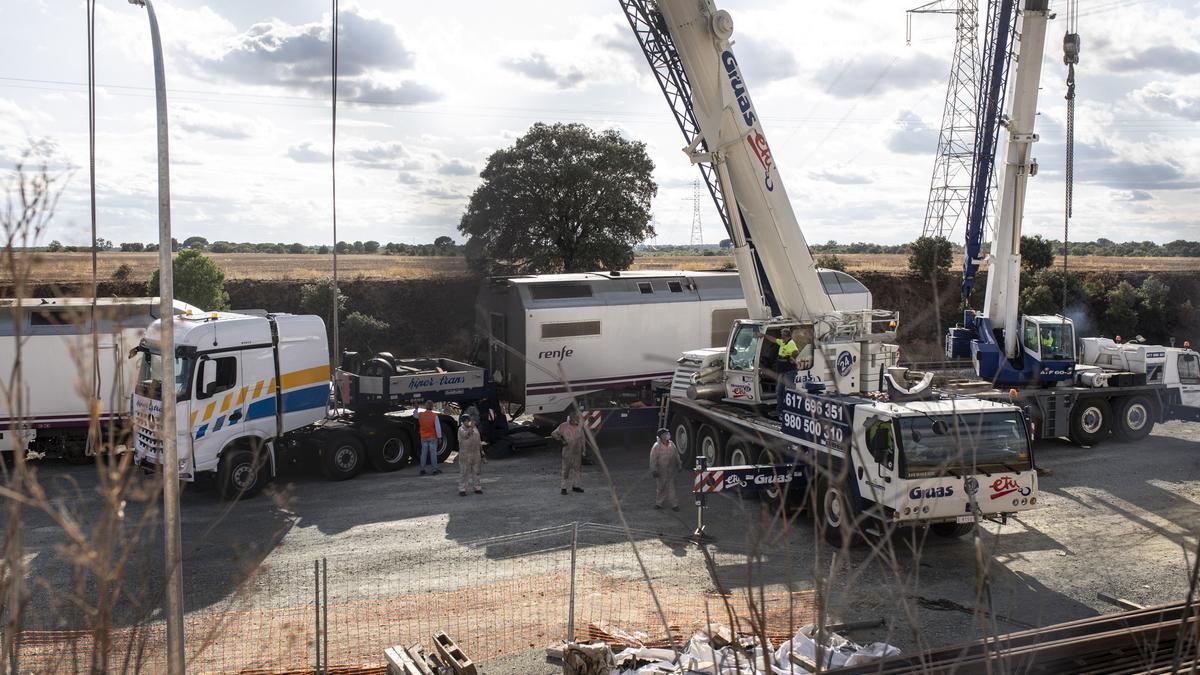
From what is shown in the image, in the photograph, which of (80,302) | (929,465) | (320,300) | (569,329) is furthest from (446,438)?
(320,300)

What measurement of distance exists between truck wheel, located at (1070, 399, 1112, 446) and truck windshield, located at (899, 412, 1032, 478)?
8.28 meters

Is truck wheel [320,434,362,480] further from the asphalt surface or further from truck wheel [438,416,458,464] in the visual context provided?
truck wheel [438,416,458,464]

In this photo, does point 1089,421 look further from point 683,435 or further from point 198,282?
point 198,282

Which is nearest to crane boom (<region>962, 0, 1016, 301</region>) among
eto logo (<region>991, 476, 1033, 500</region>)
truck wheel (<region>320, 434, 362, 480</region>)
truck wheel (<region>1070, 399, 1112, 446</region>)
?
truck wheel (<region>1070, 399, 1112, 446</region>)

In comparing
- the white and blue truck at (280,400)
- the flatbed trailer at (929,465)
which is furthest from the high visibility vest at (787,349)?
the white and blue truck at (280,400)

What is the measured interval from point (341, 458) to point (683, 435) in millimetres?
6167

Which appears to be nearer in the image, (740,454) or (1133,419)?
(740,454)

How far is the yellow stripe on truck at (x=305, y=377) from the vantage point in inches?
650

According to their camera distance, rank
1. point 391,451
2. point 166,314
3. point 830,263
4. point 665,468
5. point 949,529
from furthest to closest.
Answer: point 830,263, point 391,451, point 665,468, point 949,529, point 166,314

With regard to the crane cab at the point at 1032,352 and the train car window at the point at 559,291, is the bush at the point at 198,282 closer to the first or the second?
the train car window at the point at 559,291

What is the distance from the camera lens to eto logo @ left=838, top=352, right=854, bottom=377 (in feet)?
54.2

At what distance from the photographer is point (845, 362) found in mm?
16531

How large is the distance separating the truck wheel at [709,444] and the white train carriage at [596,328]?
8.72ft

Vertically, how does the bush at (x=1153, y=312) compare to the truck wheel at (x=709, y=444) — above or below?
above
